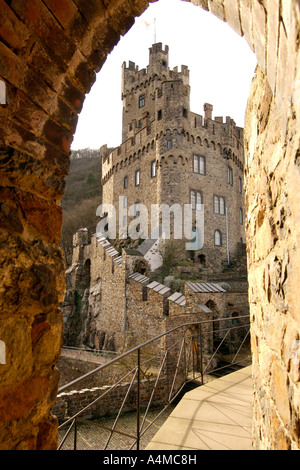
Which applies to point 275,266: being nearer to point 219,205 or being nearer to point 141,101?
point 219,205

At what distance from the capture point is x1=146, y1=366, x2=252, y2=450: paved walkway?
3.20 m

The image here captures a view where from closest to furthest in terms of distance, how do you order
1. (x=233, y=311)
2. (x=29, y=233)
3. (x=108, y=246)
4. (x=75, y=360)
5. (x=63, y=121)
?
(x=29, y=233) < (x=63, y=121) < (x=233, y=311) < (x=75, y=360) < (x=108, y=246)

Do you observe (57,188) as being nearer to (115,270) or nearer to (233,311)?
(233,311)

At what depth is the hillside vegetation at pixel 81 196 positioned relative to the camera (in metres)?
32.2

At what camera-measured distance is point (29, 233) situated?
165 centimetres

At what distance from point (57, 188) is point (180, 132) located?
20089mm

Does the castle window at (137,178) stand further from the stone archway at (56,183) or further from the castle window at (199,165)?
the stone archway at (56,183)

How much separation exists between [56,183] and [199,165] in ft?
68.5

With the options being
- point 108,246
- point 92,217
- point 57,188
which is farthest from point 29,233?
point 92,217

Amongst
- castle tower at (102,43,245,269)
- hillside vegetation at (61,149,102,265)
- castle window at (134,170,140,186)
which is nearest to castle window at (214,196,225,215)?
castle tower at (102,43,245,269)

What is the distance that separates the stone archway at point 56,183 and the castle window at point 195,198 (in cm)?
1915

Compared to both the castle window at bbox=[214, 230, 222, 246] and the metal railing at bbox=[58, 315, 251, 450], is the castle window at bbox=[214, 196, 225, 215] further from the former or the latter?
the metal railing at bbox=[58, 315, 251, 450]

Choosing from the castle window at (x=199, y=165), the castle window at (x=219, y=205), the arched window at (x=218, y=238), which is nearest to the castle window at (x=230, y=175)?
the castle window at (x=219, y=205)

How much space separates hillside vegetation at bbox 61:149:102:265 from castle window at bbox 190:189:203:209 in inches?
525
